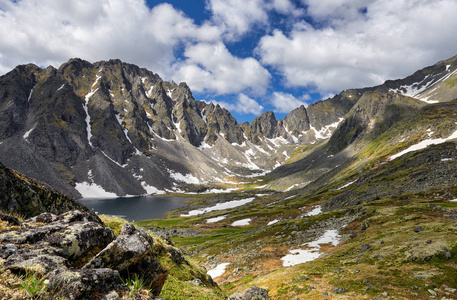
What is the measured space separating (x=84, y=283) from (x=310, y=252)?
131ft

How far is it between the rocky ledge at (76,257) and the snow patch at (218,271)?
116 feet

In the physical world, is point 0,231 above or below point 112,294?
above

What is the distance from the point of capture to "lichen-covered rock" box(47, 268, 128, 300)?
223 inches

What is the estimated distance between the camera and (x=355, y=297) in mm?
18609

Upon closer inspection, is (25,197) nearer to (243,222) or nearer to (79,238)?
(79,238)

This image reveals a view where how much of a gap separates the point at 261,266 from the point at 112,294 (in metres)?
35.8

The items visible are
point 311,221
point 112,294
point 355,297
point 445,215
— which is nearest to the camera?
point 112,294

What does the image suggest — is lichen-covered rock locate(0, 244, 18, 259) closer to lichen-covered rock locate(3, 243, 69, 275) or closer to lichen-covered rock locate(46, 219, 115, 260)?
lichen-covered rock locate(3, 243, 69, 275)

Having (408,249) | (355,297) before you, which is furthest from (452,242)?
(355,297)

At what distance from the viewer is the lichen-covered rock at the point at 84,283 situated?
5.67 meters

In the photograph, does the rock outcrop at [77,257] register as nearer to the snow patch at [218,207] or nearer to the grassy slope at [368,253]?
the grassy slope at [368,253]

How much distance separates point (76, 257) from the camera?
838 centimetres

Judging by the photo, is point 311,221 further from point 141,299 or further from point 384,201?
point 141,299

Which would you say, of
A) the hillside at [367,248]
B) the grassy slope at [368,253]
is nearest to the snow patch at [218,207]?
the hillside at [367,248]
